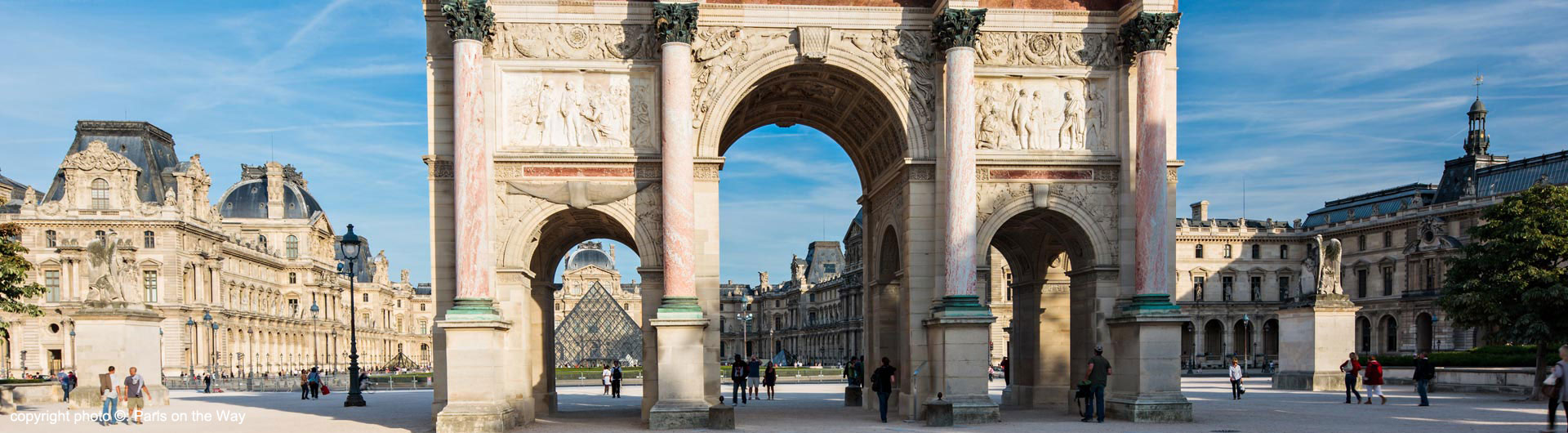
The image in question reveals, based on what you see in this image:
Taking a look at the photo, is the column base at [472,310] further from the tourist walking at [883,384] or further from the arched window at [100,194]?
the arched window at [100,194]

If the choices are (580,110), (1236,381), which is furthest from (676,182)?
(1236,381)

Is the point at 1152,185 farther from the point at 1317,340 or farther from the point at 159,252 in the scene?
the point at 159,252

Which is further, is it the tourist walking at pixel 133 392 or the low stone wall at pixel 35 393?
the low stone wall at pixel 35 393

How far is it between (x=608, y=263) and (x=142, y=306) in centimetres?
16463

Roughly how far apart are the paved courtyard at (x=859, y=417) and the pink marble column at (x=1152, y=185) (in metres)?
3.16

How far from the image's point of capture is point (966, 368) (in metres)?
25.0

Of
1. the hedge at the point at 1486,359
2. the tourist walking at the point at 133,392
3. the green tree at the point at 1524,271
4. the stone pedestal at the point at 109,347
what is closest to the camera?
the tourist walking at the point at 133,392

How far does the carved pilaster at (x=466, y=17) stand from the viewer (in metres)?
24.3

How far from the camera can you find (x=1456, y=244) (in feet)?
284

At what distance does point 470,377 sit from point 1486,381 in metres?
30.4

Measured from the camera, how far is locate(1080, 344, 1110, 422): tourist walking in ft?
79.5

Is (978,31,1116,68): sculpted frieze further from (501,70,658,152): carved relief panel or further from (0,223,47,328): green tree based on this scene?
(0,223,47,328): green tree

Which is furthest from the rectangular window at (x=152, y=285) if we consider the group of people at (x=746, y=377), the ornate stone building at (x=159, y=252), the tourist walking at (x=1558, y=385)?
the tourist walking at (x=1558, y=385)

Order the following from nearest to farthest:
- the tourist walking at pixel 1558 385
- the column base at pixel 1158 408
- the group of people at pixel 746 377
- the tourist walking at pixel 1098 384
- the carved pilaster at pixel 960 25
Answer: the tourist walking at pixel 1558 385 → the tourist walking at pixel 1098 384 → the column base at pixel 1158 408 → the carved pilaster at pixel 960 25 → the group of people at pixel 746 377
